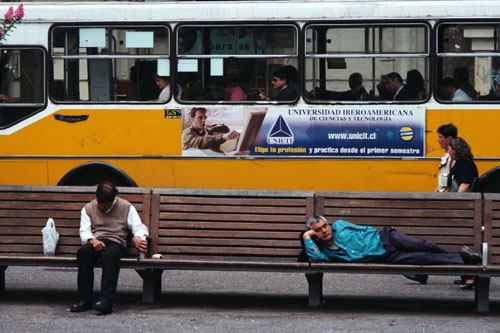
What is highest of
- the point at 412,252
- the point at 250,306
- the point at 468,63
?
the point at 468,63

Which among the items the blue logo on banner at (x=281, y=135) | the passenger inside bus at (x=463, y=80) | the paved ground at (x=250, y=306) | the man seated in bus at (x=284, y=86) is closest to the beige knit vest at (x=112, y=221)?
the paved ground at (x=250, y=306)

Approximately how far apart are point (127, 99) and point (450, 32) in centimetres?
393

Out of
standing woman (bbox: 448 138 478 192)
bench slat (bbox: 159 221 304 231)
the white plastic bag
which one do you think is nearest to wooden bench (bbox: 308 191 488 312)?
bench slat (bbox: 159 221 304 231)

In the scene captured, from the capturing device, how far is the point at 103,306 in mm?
7711

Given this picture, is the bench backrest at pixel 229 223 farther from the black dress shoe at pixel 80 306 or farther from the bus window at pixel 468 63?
the bus window at pixel 468 63

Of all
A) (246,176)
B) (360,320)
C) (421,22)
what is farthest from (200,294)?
(421,22)

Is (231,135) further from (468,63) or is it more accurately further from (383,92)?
(468,63)

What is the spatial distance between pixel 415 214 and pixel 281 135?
3.48 metres

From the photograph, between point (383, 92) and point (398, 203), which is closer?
point (398, 203)

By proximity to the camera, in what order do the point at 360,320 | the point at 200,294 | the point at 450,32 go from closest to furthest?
the point at 360,320 → the point at 200,294 → the point at 450,32

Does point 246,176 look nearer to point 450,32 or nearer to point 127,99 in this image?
point 127,99

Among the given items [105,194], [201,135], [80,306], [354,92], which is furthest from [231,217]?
[354,92]

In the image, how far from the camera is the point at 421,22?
11484mm

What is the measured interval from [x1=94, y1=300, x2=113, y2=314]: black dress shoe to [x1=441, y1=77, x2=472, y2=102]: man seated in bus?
539 cm
